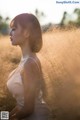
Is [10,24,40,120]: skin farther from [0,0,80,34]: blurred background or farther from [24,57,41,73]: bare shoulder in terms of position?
[0,0,80,34]: blurred background

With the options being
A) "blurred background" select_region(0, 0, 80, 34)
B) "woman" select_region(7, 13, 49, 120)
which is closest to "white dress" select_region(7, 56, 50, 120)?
"woman" select_region(7, 13, 49, 120)

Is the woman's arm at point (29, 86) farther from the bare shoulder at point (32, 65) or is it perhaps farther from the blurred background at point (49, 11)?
the blurred background at point (49, 11)

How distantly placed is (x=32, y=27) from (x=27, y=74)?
0.35 metres

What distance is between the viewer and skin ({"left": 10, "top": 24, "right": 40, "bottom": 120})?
5.42 ft

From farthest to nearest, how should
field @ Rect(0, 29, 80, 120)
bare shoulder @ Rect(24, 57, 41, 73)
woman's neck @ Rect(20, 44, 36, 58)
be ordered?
1. field @ Rect(0, 29, 80, 120)
2. woman's neck @ Rect(20, 44, 36, 58)
3. bare shoulder @ Rect(24, 57, 41, 73)

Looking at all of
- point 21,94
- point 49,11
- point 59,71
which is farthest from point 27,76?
point 49,11

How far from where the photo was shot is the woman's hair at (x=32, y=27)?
5.85ft

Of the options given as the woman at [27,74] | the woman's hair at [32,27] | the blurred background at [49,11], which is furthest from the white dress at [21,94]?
the blurred background at [49,11]

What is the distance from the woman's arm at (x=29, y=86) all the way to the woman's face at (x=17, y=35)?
0.79ft

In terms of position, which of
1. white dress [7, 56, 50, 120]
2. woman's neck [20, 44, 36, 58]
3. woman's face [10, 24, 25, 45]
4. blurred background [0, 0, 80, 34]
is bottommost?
white dress [7, 56, 50, 120]

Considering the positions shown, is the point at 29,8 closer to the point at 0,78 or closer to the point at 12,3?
the point at 12,3

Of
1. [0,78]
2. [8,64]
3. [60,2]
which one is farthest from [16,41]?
[60,2]

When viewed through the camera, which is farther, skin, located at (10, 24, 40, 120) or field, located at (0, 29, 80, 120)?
field, located at (0, 29, 80, 120)

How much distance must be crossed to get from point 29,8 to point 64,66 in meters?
0.54
